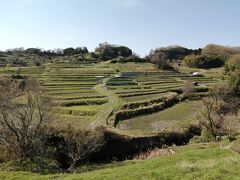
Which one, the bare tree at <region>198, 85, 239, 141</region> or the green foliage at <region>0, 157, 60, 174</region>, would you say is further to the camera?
the bare tree at <region>198, 85, 239, 141</region>

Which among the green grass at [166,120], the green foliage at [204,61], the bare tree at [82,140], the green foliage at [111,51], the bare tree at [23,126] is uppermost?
the green foliage at [111,51]

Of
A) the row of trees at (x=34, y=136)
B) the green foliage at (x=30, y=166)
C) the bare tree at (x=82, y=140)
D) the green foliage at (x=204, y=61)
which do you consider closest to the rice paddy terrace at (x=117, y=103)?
the bare tree at (x=82, y=140)

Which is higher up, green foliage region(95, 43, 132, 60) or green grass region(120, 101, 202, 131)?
green foliage region(95, 43, 132, 60)

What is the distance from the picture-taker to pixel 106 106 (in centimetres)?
5747

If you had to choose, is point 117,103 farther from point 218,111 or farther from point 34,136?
point 34,136

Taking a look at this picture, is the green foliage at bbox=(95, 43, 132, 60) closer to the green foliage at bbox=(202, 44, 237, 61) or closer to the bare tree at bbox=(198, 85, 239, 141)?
the green foliage at bbox=(202, 44, 237, 61)

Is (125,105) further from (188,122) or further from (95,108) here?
(188,122)

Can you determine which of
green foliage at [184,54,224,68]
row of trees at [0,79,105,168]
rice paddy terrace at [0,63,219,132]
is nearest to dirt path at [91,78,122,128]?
rice paddy terrace at [0,63,219,132]

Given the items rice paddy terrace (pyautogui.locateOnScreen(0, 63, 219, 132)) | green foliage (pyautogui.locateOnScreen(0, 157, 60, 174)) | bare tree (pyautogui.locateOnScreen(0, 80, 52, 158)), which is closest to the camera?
green foliage (pyautogui.locateOnScreen(0, 157, 60, 174))

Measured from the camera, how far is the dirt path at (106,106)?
48.1 metres

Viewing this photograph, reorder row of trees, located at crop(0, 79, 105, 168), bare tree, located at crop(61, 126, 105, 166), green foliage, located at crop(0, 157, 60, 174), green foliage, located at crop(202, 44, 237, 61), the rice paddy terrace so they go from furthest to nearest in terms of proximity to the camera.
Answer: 1. green foliage, located at crop(202, 44, 237, 61)
2. the rice paddy terrace
3. bare tree, located at crop(61, 126, 105, 166)
4. row of trees, located at crop(0, 79, 105, 168)
5. green foliage, located at crop(0, 157, 60, 174)

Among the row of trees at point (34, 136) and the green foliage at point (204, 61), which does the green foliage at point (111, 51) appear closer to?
the green foliage at point (204, 61)

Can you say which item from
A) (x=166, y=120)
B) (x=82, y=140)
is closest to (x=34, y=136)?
(x=82, y=140)

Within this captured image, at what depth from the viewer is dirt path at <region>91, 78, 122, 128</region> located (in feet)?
158
